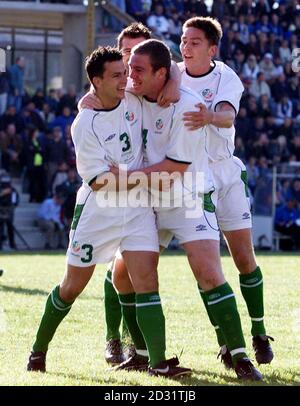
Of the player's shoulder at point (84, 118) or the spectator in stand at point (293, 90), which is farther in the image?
the spectator in stand at point (293, 90)

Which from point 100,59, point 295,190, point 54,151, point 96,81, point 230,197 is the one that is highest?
point 100,59

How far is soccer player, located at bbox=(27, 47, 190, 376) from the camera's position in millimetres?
6586

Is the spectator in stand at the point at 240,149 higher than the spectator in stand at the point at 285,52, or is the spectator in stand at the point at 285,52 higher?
the spectator in stand at the point at 285,52

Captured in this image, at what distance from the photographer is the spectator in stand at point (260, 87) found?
89.1 ft

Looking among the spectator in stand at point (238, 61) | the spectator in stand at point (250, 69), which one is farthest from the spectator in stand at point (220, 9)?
the spectator in stand at point (250, 69)

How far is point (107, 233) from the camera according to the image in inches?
265

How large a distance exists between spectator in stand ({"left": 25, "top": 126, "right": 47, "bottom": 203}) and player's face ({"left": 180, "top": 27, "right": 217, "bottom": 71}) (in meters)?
16.1

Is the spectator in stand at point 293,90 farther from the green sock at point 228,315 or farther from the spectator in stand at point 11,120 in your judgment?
the green sock at point 228,315

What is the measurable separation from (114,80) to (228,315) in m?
1.57

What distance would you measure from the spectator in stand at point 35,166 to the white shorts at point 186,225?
16.5m

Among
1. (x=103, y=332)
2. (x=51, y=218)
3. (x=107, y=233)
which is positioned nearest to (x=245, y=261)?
(x=107, y=233)

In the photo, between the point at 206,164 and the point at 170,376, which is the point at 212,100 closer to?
the point at 206,164

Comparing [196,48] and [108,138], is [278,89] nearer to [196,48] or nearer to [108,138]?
[196,48]
